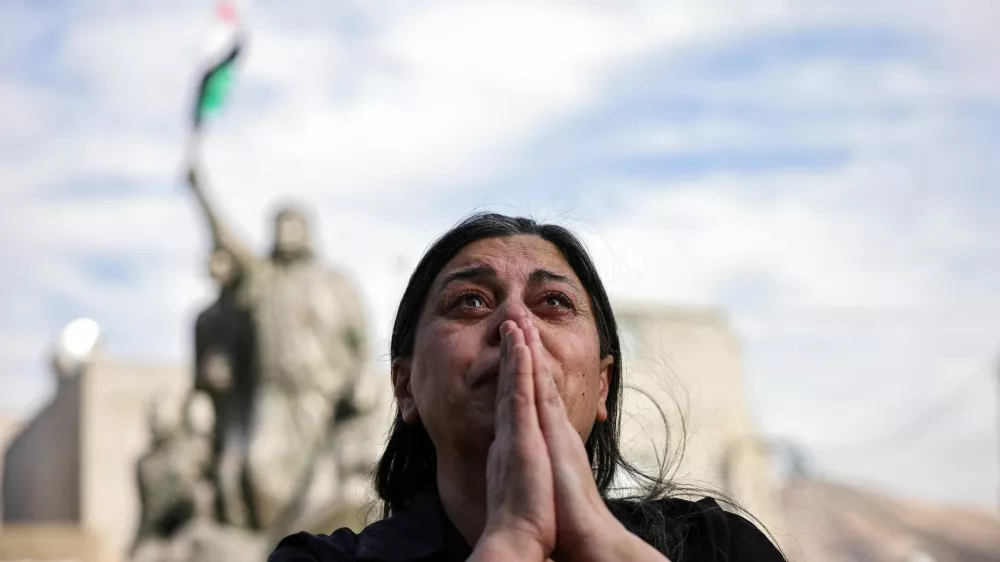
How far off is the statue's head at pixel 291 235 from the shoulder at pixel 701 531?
877 centimetres

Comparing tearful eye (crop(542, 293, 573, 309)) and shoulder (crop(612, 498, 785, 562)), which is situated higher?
tearful eye (crop(542, 293, 573, 309))

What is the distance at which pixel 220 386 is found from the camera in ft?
35.3

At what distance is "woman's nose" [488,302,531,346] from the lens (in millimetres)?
2025

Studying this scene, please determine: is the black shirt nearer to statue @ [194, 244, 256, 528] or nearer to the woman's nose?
the woman's nose

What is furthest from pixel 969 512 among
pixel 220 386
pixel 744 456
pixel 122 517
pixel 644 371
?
pixel 644 371

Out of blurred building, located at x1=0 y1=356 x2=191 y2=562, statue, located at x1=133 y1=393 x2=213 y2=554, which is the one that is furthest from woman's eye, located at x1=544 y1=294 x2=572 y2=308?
blurred building, located at x1=0 y1=356 x2=191 y2=562

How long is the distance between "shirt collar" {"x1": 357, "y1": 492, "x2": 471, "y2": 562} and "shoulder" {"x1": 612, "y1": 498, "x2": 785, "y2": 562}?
270mm

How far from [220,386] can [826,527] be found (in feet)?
51.7

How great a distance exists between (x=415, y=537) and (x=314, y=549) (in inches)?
5.6

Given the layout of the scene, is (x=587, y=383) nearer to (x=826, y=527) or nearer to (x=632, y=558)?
(x=632, y=558)

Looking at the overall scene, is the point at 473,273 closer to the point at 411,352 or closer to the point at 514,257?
the point at 514,257

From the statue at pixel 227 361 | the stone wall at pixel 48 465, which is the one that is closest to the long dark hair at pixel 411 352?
the statue at pixel 227 361

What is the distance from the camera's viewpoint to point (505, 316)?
6.71ft

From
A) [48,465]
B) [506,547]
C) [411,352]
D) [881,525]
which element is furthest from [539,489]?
[48,465]
